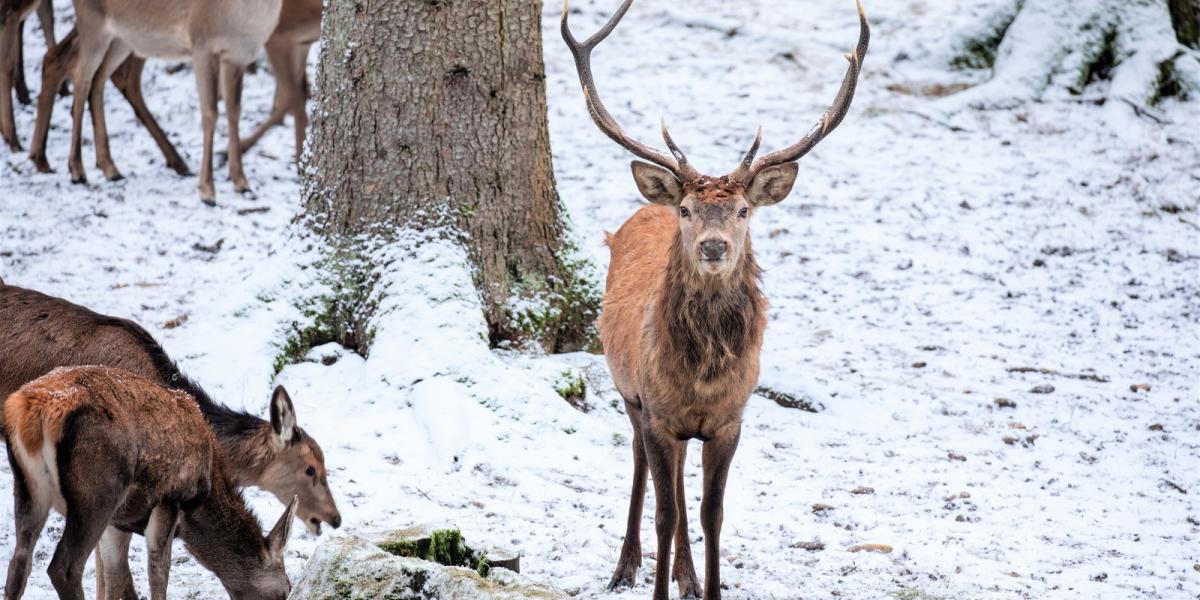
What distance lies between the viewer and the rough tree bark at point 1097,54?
11.1 m

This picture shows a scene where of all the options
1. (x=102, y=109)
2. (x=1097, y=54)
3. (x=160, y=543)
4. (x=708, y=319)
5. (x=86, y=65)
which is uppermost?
(x=1097, y=54)

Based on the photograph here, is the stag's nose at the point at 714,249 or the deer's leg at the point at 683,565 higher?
the stag's nose at the point at 714,249

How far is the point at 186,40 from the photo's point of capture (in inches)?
399

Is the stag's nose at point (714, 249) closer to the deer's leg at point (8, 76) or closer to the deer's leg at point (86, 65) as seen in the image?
the deer's leg at point (86, 65)

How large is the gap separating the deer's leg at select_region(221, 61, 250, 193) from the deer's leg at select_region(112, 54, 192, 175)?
0.56 metres

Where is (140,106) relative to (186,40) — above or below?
below

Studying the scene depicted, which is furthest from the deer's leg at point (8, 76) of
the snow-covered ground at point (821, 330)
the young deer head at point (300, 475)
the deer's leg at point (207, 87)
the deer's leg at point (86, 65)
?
the young deer head at point (300, 475)

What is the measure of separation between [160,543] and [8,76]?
7.35 metres

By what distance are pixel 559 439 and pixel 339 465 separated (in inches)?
43.7

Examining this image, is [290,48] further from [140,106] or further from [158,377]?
[158,377]

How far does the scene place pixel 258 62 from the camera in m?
12.7

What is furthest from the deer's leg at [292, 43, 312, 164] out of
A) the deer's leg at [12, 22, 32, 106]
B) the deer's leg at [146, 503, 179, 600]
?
the deer's leg at [146, 503, 179, 600]

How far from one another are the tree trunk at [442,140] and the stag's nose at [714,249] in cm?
234

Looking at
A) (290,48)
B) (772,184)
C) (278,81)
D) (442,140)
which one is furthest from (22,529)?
(278,81)
